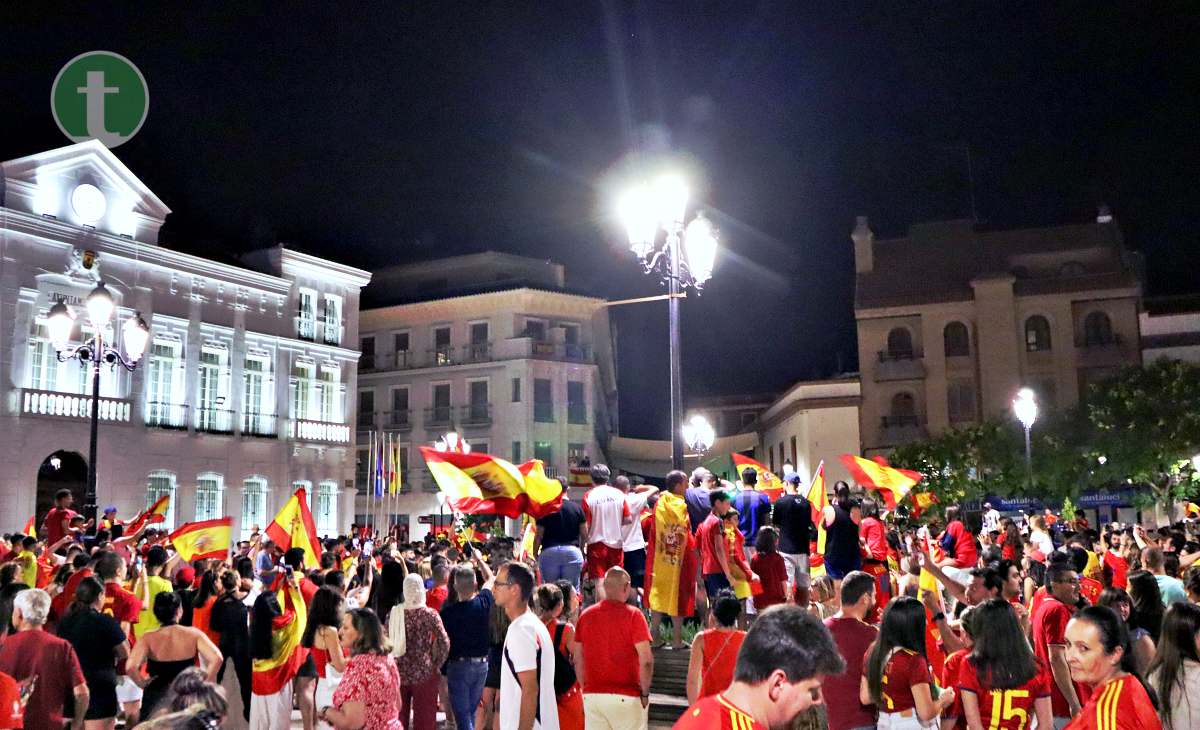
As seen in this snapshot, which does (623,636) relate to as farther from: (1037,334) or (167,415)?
(1037,334)

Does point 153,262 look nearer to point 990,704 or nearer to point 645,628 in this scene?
point 645,628

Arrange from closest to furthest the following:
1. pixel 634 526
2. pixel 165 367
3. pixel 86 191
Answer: pixel 634 526
pixel 86 191
pixel 165 367

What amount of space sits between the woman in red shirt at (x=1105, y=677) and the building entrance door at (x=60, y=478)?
28.9 meters

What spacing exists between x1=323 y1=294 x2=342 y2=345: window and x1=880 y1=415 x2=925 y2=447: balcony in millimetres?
26176

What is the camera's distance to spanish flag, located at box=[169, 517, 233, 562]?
14.4 m

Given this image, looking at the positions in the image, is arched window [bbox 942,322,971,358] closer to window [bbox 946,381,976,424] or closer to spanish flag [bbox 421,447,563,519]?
window [bbox 946,381,976,424]

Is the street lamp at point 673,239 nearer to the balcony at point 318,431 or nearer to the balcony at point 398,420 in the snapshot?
the balcony at point 318,431

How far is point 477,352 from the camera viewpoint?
160 ft

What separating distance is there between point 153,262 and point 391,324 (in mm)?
19857

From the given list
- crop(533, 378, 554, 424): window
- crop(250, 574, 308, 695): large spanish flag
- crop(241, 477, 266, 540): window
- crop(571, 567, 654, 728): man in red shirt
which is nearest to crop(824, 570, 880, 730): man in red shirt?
crop(571, 567, 654, 728): man in red shirt

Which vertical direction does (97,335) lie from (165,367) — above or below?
below

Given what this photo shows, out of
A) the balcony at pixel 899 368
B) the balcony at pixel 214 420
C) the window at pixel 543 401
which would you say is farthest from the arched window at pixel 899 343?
the balcony at pixel 214 420

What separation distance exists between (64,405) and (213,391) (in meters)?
5.67

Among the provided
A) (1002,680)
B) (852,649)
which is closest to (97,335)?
(852,649)
